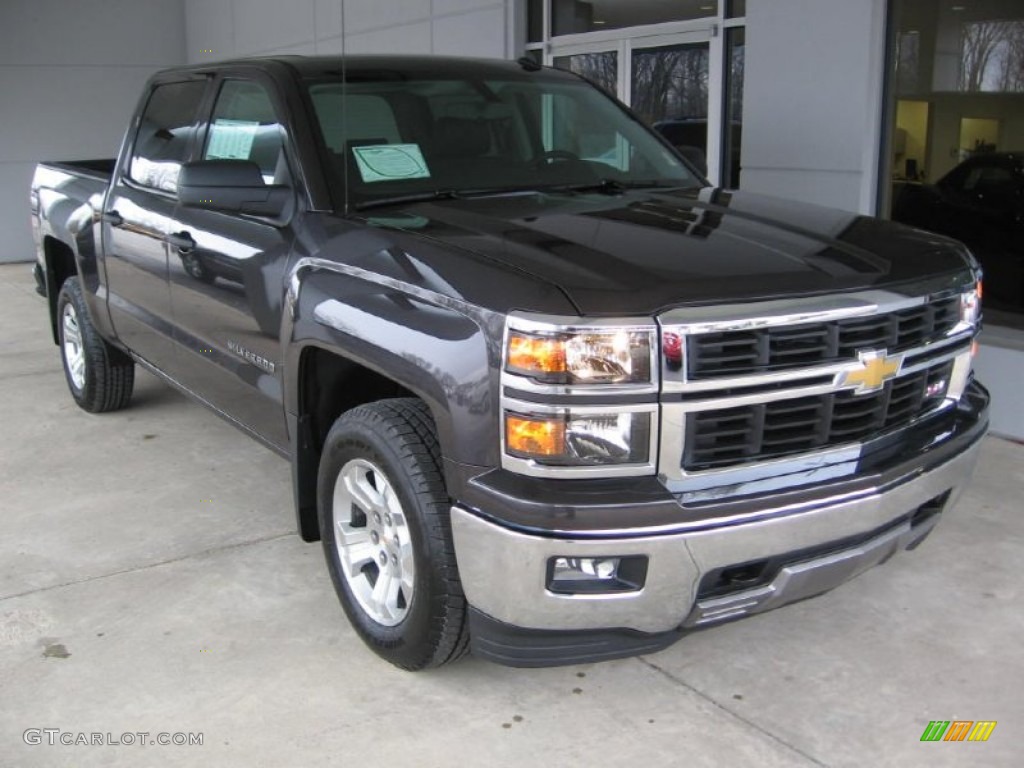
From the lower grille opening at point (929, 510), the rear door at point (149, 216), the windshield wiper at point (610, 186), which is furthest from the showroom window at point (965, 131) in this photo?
the rear door at point (149, 216)

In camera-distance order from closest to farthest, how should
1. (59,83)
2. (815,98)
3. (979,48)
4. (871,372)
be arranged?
1. (871,372)
2. (979,48)
3. (815,98)
4. (59,83)

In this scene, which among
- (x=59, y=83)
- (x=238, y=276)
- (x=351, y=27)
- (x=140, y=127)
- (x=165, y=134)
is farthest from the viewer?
(x=59, y=83)

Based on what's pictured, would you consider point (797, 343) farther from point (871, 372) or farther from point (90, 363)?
point (90, 363)

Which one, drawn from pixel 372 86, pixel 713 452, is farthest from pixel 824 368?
pixel 372 86

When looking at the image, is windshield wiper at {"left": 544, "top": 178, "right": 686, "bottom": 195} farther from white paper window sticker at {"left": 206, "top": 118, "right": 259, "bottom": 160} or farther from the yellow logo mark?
the yellow logo mark

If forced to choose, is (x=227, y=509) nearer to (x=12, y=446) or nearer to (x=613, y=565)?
(x=12, y=446)

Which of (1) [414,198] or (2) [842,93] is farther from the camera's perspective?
(2) [842,93]

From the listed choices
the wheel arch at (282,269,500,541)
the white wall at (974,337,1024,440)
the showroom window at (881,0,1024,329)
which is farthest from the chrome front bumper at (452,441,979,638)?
the showroom window at (881,0,1024,329)

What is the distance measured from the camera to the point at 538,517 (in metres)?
2.58

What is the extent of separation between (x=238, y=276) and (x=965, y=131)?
15.1 ft

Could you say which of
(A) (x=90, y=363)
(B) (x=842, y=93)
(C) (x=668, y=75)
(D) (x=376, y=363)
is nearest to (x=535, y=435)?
(D) (x=376, y=363)

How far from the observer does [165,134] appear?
16.3 feet

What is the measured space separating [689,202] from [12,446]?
4037 mm

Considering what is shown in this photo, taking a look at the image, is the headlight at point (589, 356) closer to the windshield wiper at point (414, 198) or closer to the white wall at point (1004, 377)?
the windshield wiper at point (414, 198)
